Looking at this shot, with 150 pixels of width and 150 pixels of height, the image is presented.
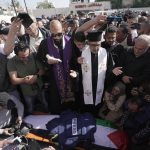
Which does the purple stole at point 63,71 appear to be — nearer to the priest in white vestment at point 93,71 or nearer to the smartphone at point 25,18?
the priest in white vestment at point 93,71

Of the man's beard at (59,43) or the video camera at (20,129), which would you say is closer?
the video camera at (20,129)

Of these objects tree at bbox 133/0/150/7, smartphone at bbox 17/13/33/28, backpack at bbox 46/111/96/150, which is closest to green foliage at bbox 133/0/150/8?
tree at bbox 133/0/150/7

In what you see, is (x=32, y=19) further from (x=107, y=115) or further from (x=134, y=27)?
(x=134, y=27)

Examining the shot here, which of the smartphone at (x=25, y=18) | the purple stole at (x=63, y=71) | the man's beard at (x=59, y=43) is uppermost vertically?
the smartphone at (x=25, y=18)

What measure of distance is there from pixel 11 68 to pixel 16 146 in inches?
46.8

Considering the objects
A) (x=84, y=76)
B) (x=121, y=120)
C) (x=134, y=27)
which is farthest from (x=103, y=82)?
(x=134, y=27)

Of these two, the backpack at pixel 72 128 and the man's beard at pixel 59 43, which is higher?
the man's beard at pixel 59 43

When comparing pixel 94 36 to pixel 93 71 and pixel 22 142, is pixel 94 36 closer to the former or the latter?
pixel 93 71

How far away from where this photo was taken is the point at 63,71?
473 cm

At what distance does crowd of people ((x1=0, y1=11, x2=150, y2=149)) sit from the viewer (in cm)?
426

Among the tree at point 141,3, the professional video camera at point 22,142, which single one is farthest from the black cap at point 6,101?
the tree at point 141,3

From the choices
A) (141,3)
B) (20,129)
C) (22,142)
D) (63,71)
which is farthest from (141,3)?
(22,142)

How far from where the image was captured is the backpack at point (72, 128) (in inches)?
162

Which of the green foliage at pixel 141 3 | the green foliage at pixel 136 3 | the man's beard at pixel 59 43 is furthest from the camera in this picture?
the green foliage at pixel 136 3
